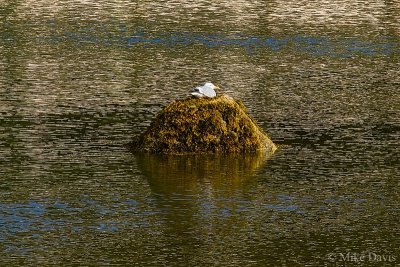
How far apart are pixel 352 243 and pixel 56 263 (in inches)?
152

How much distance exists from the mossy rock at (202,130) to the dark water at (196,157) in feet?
1.20

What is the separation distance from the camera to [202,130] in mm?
20453

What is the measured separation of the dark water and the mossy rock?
366 mm

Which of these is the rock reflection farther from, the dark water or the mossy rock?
the mossy rock

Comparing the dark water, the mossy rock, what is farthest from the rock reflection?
the mossy rock

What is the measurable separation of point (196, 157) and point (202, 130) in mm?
568

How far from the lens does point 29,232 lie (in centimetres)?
1519

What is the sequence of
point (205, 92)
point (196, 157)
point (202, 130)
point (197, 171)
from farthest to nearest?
1. point (205, 92)
2. point (202, 130)
3. point (196, 157)
4. point (197, 171)

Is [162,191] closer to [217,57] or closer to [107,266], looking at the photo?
[107,266]

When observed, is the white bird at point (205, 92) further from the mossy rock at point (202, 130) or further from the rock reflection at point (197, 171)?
the rock reflection at point (197, 171)

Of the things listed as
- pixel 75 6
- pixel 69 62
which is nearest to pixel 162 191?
pixel 69 62

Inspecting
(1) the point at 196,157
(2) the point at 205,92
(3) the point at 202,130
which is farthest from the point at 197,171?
(2) the point at 205,92

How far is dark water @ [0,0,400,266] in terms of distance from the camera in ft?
48.7

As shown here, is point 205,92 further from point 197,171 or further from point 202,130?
point 197,171
